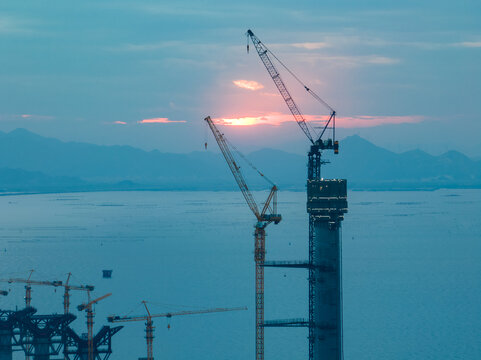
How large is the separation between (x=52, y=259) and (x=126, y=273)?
26687mm

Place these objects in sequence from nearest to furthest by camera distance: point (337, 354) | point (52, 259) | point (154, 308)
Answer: point (337, 354) < point (154, 308) < point (52, 259)

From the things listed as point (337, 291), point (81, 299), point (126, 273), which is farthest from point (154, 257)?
point (337, 291)

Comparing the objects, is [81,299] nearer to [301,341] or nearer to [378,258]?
[301,341]

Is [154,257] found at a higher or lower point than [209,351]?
higher

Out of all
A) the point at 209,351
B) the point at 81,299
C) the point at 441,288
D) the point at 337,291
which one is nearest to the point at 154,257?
the point at 81,299

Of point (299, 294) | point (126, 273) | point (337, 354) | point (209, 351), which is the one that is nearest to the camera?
point (337, 354)

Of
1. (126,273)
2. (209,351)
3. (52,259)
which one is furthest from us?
(52,259)

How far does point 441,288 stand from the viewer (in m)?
144

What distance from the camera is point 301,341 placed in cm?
10325

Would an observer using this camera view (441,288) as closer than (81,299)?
No

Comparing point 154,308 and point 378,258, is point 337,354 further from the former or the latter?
point 378,258

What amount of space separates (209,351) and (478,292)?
6543 cm

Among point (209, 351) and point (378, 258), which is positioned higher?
point (378, 258)

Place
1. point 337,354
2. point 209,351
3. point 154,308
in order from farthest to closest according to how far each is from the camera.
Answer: point 154,308 → point 209,351 → point 337,354
